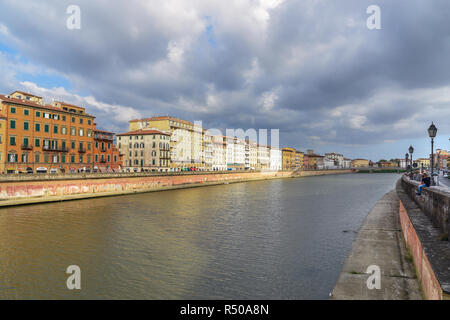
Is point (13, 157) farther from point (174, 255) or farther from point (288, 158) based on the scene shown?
point (288, 158)

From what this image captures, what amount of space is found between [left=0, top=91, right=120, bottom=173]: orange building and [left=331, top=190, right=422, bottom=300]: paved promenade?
150ft

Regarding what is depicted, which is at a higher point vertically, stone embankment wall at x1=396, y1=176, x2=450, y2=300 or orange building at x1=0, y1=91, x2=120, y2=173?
orange building at x1=0, y1=91, x2=120, y2=173

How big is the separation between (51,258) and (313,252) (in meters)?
12.2

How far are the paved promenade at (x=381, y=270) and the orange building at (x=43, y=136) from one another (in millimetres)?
45742

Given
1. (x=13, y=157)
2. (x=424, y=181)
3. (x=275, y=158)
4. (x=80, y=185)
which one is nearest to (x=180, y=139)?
(x=13, y=157)

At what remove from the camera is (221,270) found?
10633 mm

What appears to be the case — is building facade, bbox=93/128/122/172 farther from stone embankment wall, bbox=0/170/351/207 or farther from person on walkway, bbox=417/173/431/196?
person on walkway, bbox=417/173/431/196

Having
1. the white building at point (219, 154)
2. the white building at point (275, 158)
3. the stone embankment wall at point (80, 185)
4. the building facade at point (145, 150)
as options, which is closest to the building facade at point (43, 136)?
the stone embankment wall at point (80, 185)

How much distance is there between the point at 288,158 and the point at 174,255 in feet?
547

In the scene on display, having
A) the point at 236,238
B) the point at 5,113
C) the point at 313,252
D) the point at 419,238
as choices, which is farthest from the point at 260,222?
the point at 5,113

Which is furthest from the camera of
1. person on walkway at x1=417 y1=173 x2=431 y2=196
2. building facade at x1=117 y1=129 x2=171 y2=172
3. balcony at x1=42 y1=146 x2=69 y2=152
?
building facade at x1=117 y1=129 x2=171 y2=172

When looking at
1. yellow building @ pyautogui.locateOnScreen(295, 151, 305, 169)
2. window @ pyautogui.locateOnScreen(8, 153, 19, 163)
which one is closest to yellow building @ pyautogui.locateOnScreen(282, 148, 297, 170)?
yellow building @ pyautogui.locateOnScreen(295, 151, 305, 169)

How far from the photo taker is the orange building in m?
39.6
